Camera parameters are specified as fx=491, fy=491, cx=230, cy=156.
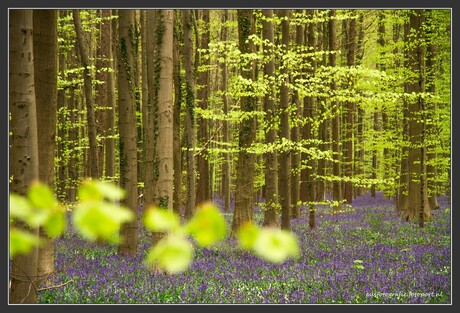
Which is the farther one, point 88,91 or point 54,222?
point 88,91

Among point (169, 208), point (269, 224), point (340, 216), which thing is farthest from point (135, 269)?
point (340, 216)

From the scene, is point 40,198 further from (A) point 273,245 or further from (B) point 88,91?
(B) point 88,91

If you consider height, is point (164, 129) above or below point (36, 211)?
above

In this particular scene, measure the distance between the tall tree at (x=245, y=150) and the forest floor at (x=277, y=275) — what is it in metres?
1.04

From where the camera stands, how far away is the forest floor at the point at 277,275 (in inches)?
337

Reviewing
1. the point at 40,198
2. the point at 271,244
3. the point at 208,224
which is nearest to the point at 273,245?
the point at 271,244

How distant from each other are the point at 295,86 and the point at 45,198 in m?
11.7

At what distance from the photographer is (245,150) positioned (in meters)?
13.1

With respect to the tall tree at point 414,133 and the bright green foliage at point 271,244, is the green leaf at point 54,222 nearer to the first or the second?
the bright green foliage at point 271,244

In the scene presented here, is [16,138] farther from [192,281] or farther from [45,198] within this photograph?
[192,281]

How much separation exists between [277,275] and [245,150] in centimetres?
398

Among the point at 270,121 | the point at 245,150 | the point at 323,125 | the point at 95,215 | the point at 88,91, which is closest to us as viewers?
the point at 95,215

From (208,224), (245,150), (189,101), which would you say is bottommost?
(245,150)

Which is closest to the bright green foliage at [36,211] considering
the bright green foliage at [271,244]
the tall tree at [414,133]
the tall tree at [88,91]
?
the bright green foliage at [271,244]
